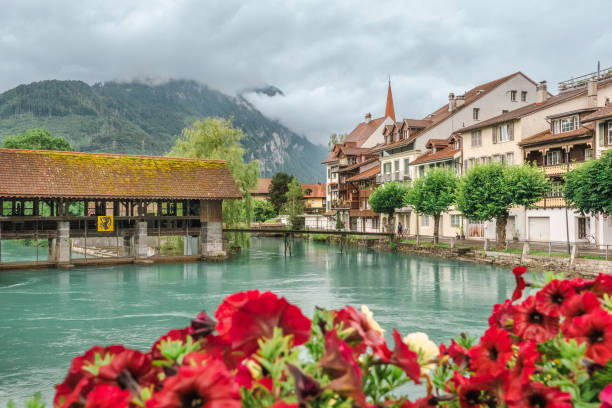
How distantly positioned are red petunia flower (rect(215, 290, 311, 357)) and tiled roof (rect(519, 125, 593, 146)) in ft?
107

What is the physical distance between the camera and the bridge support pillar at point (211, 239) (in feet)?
115

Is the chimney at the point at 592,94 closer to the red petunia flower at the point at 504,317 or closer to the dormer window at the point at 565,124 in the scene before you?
the dormer window at the point at 565,124

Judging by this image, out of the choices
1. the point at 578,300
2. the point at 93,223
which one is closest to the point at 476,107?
the point at 93,223

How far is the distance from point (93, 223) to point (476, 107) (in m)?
32.0

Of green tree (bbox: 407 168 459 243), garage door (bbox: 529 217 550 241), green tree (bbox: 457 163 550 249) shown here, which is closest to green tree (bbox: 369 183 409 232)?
green tree (bbox: 407 168 459 243)

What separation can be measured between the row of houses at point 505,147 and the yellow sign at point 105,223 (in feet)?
73.9

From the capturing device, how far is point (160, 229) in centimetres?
3450

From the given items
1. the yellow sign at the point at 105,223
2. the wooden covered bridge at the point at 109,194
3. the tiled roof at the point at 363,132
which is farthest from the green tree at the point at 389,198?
the yellow sign at the point at 105,223

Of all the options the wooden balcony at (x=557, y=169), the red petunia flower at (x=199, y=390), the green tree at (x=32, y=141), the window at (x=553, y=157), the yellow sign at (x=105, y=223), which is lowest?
the red petunia flower at (x=199, y=390)

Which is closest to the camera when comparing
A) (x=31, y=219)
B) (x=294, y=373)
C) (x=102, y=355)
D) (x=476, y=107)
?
(x=294, y=373)

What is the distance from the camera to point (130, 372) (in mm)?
1346

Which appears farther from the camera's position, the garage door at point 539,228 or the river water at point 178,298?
the garage door at point 539,228

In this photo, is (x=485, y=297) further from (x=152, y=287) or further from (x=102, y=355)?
(x=102, y=355)

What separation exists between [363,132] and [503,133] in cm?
3447
